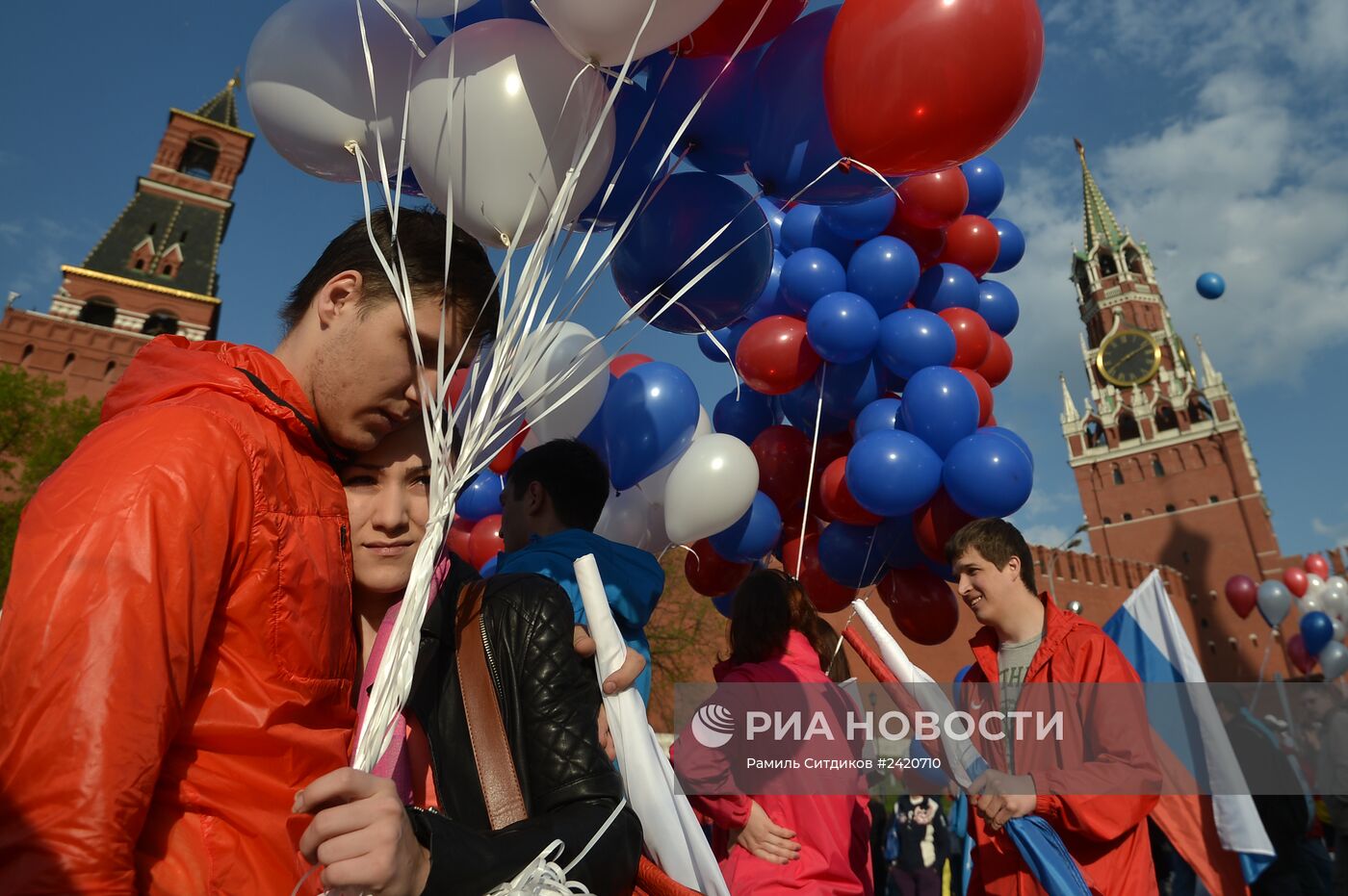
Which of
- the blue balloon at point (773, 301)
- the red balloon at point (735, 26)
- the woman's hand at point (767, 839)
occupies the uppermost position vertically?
the blue balloon at point (773, 301)

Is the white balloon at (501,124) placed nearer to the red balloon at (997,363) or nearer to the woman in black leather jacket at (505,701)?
the woman in black leather jacket at (505,701)

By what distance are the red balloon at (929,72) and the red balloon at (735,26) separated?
27cm

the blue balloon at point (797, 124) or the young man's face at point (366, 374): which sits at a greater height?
the blue balloon at point (797, 124)

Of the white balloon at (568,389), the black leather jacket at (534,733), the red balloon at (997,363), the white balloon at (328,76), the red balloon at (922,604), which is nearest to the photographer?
the black leather jacket at (534,733)

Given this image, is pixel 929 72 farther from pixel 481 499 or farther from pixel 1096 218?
pixel 1096 218

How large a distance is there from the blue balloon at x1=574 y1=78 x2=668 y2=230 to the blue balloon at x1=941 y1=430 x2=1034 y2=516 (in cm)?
218

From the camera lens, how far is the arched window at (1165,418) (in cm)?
3928

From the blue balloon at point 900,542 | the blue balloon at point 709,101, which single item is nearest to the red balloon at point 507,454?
the blue balloon at point 709,101

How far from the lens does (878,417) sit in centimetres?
425

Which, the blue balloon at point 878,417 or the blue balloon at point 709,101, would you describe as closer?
the blue balloon at point 709,101

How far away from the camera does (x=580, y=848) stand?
98 cm

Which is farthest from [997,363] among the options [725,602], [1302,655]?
[1302,655]

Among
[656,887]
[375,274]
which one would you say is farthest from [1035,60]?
[656,887]

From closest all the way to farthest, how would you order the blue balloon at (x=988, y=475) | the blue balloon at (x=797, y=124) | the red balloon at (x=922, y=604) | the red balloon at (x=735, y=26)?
the red balloon at (x=735, y=26)
the blue balloon at (x=797, y=124)
the blue balloon at (x=988, y=475)
the red balloon at (x=922, y=604)
